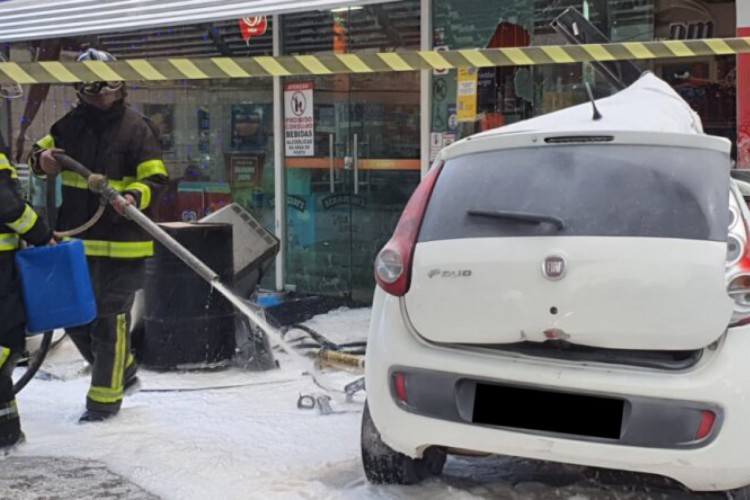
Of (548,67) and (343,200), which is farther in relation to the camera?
(343,200)

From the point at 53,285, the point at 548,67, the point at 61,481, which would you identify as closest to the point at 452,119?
the point at 548,67

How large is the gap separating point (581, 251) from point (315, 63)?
1969mm

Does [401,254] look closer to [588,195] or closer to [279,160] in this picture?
[588,195]

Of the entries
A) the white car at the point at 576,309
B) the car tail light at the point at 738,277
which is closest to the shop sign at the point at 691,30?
the white car at the point at 576,309

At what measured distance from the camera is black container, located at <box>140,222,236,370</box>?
5.86 meters

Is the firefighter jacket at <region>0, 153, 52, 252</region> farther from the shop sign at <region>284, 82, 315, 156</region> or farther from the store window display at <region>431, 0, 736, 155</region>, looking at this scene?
the shop sign at <region>284, 82, 315, 156</region>

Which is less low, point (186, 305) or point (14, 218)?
point (14, 218)

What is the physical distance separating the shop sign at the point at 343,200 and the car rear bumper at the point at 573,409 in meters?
4.97

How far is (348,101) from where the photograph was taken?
A: 8.41m

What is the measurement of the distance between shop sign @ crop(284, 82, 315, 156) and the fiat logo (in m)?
5.70

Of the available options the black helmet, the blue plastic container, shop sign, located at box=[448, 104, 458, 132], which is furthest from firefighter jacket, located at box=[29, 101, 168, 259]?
shop sign, located at box=[448, 104, 458, 132]

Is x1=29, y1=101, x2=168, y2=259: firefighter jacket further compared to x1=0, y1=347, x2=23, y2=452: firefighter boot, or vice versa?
x1=29, y1=101, x2=168, y2=259: firefighter jacket

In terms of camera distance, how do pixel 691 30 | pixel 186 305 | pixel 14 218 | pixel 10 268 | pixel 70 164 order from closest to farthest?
1. pixel 14 218
2. pixel 10 268
3. pixel 70 164
4. pixel 186 305
5. pixel 691 30

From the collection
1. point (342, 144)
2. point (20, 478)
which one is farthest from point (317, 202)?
point (20, 478)
